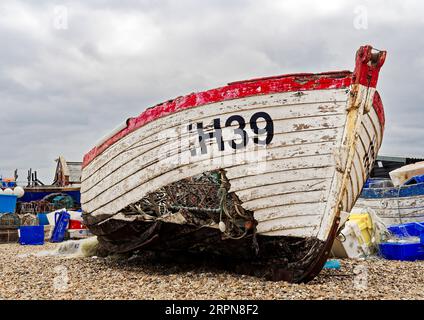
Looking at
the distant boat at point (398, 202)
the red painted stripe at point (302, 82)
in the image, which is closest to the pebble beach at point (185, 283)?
the red painted stripe at point (302, 82)

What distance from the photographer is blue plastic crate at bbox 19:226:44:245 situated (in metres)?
15.1

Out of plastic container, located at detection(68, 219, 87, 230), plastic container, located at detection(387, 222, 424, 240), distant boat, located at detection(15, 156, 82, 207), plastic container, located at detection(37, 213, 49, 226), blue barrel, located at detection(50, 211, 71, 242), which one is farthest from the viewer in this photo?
distant boat, located at detection(15, 156, 82, 207)

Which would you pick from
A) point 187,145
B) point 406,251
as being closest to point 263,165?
point 187,145

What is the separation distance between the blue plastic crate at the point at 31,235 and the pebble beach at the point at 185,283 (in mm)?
6464

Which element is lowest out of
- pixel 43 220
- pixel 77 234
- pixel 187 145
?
pixel 77 234

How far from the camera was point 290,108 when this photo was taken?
5.95 metres

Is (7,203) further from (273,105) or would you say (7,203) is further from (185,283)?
(273,105)

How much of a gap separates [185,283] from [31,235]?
10339 millimetres

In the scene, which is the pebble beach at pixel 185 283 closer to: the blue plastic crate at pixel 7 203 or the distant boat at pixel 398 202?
the distant boat at pixel 398 202

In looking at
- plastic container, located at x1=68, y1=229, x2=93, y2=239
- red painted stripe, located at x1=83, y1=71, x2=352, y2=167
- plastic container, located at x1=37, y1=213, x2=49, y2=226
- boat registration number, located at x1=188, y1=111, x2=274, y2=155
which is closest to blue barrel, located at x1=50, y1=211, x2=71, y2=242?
plastic container, located at x1=68, y1=229, x2=93, y2=239

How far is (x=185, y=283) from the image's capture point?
20.6 feet

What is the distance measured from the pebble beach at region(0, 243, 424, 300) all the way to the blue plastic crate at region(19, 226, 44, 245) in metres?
6.46

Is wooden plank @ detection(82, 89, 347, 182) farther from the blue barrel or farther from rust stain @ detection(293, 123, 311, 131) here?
the blue barrel
